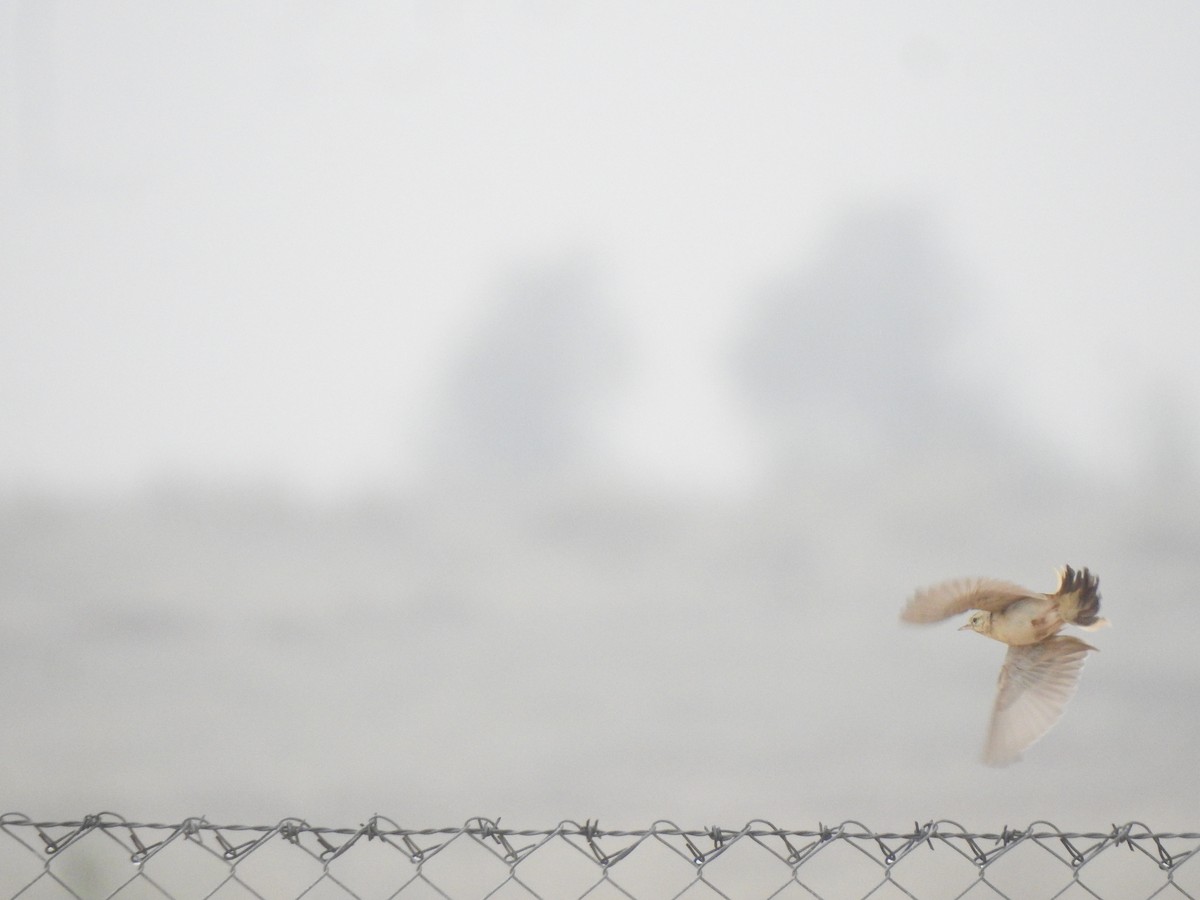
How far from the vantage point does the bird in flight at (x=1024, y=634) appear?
4.83 ft

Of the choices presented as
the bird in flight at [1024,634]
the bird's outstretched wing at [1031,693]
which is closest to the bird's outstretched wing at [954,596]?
the bird in flight at [1024,634]

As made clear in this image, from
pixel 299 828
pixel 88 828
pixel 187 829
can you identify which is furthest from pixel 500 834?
pixel 88 828

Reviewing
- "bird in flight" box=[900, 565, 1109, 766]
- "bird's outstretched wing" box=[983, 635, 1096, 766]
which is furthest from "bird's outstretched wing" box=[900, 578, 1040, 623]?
"bird's outstretched wing" box=[983, 635, 1096, 766]

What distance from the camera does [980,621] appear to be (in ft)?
5.14

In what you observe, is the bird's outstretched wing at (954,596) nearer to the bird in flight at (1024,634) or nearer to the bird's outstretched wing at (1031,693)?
the bird in flight at (1024,634)

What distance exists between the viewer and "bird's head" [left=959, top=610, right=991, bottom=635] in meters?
1.56

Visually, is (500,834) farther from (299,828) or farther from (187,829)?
(187,829)

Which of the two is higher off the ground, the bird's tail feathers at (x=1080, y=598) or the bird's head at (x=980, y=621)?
the bird's tail feathers at (x=1080, y=598)

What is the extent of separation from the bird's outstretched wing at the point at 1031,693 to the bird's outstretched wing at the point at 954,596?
0.41 ft

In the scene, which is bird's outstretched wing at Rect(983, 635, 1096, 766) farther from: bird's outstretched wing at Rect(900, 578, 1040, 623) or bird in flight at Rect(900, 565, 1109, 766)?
bird's outstretched wing at Rect(900, 578, 1040, 623)

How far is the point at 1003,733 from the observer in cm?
A: 155

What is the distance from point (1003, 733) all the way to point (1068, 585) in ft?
0.77

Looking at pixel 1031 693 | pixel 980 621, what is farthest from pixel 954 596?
pixel 1031 693

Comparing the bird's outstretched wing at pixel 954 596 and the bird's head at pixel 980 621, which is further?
the bird's head at pixel 980 621
